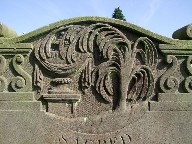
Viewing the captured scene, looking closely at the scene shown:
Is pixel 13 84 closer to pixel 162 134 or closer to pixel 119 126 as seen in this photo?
pixel 119 126

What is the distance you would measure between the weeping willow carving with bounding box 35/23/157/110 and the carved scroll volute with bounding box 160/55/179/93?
0.17 meters

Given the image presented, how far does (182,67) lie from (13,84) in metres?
2.37

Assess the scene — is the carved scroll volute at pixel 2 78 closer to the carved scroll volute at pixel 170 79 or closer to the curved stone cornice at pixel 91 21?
the curved stone cornice at pixel 91 21

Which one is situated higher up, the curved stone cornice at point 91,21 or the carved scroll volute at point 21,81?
the curved stone cornice at point 91,21

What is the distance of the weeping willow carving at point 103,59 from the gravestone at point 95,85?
0.01m

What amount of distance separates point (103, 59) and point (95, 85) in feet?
1.23

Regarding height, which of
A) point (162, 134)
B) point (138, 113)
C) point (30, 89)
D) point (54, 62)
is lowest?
point (162, 134)

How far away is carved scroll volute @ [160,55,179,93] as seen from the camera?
14.4 feet

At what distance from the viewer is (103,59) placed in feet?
14.4

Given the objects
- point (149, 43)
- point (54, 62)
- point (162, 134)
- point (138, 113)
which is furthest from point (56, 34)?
point (162, 134)

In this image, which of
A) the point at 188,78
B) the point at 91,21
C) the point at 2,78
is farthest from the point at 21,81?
the point at 188,78

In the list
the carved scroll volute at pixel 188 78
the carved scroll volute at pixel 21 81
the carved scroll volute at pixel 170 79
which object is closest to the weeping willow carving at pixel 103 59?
the carved scroll volute at pixel 170 79

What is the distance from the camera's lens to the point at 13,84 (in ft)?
14.4

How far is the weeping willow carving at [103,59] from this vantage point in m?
4.35
